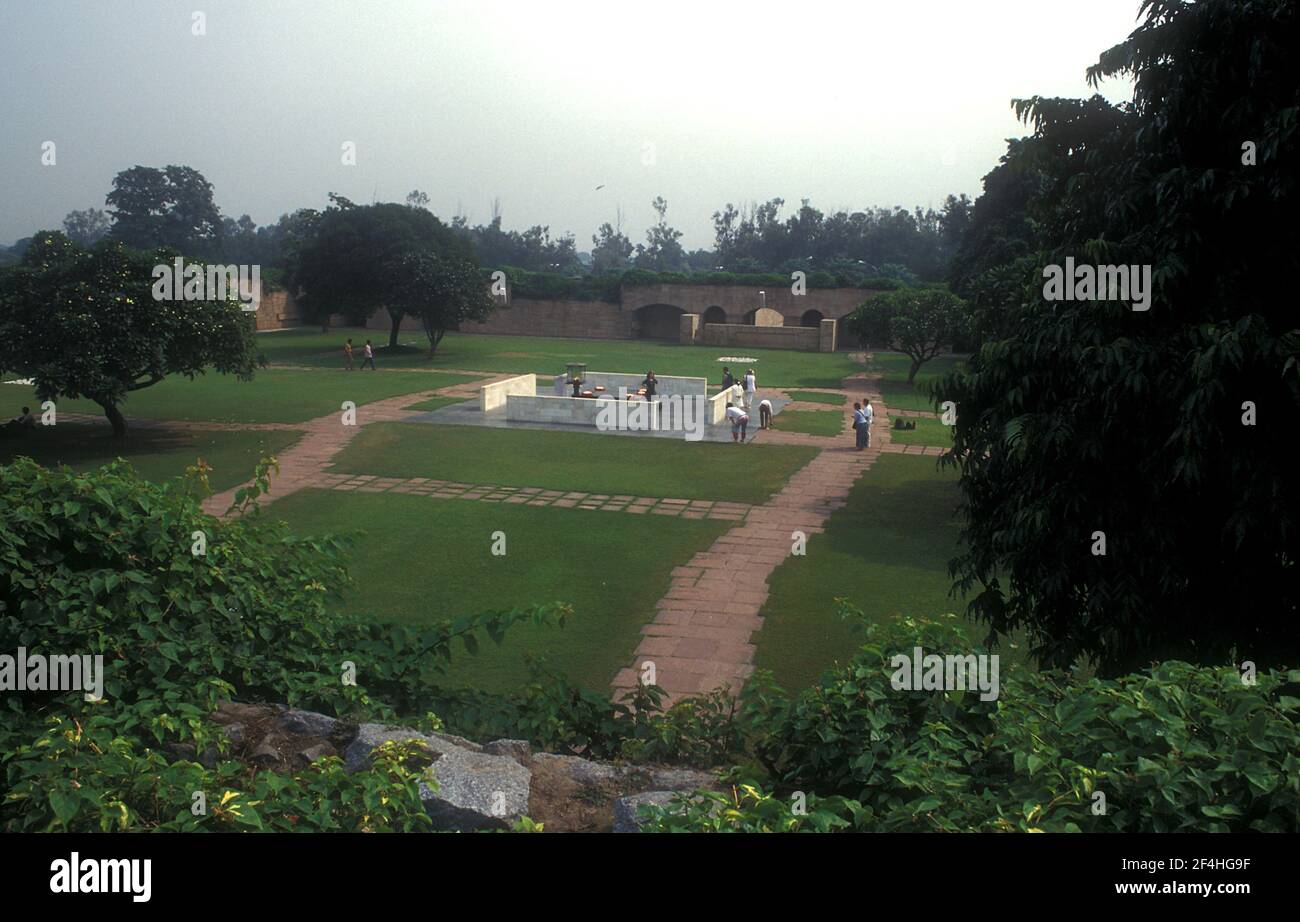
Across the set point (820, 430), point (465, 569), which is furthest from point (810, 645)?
point (820, 430)

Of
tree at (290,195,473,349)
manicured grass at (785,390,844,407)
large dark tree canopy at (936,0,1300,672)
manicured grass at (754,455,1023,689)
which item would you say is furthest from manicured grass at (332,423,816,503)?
tree at (290,195,473,349)

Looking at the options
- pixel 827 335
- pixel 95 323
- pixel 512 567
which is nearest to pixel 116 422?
pixel 95 323

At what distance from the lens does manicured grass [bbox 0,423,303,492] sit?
1678 cm

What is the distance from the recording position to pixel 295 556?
5637 mm

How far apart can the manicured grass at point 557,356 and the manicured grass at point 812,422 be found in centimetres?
565

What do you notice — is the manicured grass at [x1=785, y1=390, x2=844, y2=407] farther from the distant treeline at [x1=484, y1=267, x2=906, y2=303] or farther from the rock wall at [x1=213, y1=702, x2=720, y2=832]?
the rock wall at [x1=213, y1=702, x2=720, y2=832]

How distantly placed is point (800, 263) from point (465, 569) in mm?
53927

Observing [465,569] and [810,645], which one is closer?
[810,645]

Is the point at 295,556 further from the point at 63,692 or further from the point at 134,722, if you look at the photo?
the point at 134,722

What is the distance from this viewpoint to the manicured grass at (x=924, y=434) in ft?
65.4

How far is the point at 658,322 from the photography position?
51312 mm

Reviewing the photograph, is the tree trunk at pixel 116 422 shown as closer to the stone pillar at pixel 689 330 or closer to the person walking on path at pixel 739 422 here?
the person walking on path at pixel 739 422

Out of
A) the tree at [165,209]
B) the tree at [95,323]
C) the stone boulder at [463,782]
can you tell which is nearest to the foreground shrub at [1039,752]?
the stone boulder at [463,782]

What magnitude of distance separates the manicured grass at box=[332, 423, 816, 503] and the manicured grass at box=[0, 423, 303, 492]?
154cm
